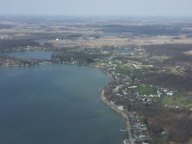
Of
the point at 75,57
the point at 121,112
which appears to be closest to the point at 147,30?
the point at 75,57

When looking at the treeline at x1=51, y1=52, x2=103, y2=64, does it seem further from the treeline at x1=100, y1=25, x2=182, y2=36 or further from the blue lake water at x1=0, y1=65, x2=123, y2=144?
the treeline at x1=100, y1=25, x2=182, y2=36

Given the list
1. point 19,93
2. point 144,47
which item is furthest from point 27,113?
point 144,47

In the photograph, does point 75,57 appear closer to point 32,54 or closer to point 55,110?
point 32,54

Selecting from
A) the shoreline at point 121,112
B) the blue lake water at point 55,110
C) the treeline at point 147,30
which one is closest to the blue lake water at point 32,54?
the blue lake water at point 55,110

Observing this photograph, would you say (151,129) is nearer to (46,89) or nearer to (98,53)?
(46,89)

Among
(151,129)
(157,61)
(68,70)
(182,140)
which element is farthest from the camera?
(157,61)

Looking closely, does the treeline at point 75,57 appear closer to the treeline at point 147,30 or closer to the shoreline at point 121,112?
the shoreline at point 121,112

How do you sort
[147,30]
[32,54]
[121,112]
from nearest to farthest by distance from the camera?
[121,112] → [32,54] → [147,30]

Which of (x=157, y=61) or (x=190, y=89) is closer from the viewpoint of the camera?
(x=190, y=89)
